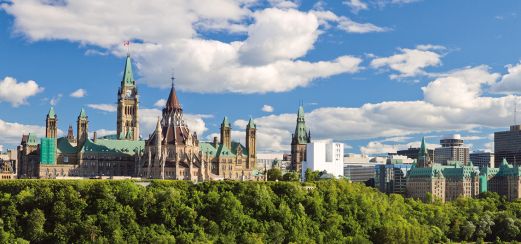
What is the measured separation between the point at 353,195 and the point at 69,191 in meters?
61.5

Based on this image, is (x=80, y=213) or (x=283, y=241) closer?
(x=80, y=213)

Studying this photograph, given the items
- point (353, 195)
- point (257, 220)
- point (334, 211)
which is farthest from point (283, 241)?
point (353, 195)

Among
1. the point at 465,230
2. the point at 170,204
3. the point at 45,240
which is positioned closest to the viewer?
the point at 45,240

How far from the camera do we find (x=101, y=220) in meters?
123

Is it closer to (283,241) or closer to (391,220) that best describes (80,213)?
(283,241)

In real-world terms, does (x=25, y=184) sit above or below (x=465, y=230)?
above

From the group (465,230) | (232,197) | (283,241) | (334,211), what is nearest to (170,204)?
(232,197)

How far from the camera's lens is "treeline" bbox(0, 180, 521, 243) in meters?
122

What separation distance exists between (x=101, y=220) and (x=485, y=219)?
4202 inches

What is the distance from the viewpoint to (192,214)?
129625 millimetres

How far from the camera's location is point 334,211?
489 feet

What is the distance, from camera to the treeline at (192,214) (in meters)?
122

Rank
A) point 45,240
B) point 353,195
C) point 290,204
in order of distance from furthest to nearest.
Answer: point 353,195 < point 290,204 < point 45,240

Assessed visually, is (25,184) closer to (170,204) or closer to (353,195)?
(170,204)
